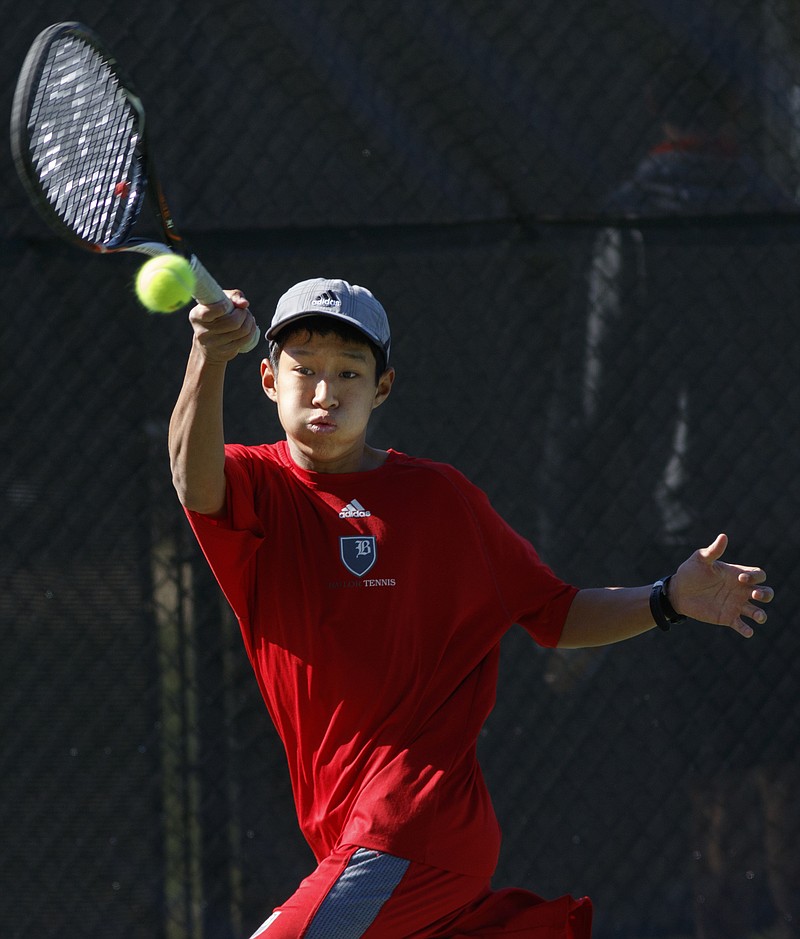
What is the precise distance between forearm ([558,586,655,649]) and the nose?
599 mm

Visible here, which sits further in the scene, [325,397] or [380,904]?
[325,397]

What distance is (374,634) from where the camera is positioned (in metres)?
2.27

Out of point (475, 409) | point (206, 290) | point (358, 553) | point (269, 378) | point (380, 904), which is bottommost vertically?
point (380, 904)

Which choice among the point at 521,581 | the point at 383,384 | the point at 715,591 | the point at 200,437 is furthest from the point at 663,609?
the point at 200,437

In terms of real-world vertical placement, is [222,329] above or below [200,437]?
above

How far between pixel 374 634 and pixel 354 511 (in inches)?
8.5

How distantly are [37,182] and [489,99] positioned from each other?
5.40ft

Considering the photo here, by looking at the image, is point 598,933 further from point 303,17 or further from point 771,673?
point 303,17

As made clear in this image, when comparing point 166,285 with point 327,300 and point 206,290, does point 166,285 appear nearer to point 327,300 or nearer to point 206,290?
point 206,290

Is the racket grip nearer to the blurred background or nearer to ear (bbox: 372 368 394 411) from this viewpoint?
ear (bbox: 372 368 394 411)

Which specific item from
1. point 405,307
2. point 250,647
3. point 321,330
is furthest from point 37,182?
point 405,307

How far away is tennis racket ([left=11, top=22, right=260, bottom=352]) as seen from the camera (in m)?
1.98

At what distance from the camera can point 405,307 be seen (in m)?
3.37

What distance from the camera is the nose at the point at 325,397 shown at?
88.5 inches
